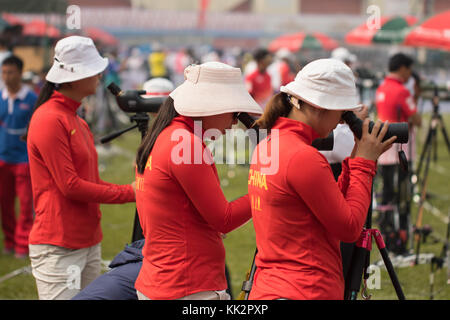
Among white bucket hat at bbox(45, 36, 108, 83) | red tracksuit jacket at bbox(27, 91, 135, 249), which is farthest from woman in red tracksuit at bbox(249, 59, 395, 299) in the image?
white bucket hat at bbox(45, 36, 108, 83)

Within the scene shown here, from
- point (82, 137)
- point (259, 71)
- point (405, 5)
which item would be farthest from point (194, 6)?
point (82, 137)

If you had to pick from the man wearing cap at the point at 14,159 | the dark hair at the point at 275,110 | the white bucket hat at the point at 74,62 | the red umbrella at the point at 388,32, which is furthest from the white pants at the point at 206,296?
the red umbrella at the point at 388,32

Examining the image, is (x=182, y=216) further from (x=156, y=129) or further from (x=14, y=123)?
(x=14, y=123)

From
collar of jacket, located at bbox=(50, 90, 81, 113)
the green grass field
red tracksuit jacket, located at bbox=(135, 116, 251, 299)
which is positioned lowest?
the green grass field

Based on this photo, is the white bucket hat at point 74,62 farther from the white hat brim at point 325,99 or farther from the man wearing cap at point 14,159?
the man wearing cap at point 14,159

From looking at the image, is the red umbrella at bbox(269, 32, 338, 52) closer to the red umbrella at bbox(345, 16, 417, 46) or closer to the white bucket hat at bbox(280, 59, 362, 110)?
the red umbrella at bbox(345, 16, 417, 46)

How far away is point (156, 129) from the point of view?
7.92 feet

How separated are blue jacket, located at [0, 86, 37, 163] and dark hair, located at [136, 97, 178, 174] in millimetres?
4136

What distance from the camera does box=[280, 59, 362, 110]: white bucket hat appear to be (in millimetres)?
2217

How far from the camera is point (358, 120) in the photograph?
90.6 inches

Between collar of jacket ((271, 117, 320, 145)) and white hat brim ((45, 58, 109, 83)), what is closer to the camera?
collar of jacket ((271, 117, 320, 145))

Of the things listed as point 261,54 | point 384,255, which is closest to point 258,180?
point 384,255

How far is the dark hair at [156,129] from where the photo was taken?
7.87ft
